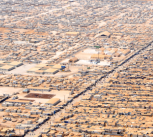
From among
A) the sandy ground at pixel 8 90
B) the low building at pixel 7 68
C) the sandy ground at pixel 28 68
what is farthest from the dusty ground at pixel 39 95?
the low building at pixel 7 68

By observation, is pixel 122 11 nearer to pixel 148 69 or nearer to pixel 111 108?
pixel 148 69

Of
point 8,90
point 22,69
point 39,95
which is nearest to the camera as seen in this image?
point 39,95

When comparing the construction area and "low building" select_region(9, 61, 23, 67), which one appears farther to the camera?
"low building" select_region(9, 61, 23, 67)

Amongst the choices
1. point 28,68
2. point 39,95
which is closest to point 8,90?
point 39,95

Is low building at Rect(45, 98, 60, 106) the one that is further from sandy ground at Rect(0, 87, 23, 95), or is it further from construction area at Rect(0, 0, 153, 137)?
sandy ground at Rect(0, 87, 23, 95)

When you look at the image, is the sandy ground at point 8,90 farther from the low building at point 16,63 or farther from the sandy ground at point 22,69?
the low building at point 16,63

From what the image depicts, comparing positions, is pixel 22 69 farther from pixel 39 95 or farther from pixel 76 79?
pixel 39 95

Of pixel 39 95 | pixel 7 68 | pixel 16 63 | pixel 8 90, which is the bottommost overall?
pixel 39 95

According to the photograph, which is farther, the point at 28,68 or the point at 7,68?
the point at 28,68

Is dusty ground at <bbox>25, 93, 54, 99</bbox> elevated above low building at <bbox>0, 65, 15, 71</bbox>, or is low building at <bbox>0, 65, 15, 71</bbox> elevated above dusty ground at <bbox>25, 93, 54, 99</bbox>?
low building at <bbox>0, 65, 15, 71</bbox>

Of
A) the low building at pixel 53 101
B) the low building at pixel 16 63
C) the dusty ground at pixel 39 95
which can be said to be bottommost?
the low building at pixel 53 101

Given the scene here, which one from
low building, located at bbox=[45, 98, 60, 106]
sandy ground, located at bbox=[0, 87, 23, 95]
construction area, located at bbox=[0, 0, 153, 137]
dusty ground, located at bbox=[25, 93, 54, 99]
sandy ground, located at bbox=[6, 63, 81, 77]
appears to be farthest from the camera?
sandy ground, located at bbox=[6, 63, 81, 77]

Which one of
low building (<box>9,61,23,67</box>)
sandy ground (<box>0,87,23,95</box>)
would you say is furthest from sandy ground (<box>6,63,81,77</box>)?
sandy ground (<box>0,87,23,95</box>)
